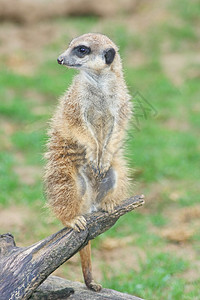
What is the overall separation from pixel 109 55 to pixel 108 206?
2.83 ft

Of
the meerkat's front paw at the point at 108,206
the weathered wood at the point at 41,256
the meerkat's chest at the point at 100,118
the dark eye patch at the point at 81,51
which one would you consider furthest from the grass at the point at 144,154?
the weathered wood at the point at 41,256

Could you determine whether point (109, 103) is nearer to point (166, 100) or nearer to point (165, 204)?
point (165, 204)

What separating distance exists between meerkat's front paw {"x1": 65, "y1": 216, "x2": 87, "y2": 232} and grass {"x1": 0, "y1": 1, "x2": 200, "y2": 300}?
76 centimetres

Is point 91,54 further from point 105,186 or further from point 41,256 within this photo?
point 41,256

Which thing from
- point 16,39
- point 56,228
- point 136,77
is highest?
point 16,39

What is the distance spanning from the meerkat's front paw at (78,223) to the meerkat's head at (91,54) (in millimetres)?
834

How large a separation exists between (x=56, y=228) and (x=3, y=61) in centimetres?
450

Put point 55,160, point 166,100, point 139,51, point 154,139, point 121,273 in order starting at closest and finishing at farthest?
point 55,160 < point 121,273 < point 154,139 < point 166,100 < point 139,51

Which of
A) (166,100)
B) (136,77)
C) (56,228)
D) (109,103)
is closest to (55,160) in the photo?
(109,103)

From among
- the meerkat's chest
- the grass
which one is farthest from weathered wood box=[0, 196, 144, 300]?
the grass

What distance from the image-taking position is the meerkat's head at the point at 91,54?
10.4 ft

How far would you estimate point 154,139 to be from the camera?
668 centimetres

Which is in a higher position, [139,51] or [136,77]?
[139,51]

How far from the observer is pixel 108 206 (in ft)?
10.4
